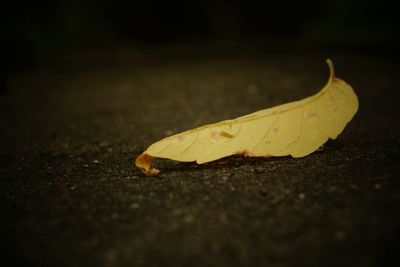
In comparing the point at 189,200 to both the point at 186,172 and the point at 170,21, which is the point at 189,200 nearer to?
the point at 186,172

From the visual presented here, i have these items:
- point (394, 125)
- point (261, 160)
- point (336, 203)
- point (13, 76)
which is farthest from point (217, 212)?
point (13, 76)

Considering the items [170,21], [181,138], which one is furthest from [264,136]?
[170,21]

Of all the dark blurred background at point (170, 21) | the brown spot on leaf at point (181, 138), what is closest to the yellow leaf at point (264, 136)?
the brown spot on leaf at point (181, 138)

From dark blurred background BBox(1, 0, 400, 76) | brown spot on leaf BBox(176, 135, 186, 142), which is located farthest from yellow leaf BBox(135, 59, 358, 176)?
dark blurred background BBox(1, 0, 400, 76)

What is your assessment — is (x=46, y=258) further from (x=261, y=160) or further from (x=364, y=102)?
(x=364, y=102)

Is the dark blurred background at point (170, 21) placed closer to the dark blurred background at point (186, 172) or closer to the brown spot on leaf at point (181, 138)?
the dark blurred background at point (186, 172)
